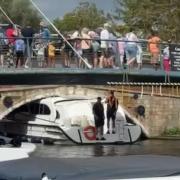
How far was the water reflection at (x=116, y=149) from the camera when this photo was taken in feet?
74.7

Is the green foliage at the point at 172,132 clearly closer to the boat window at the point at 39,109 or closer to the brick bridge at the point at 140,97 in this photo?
the brick bridge at the point at 140,97

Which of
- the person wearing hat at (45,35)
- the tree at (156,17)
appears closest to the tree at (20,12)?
the tree at (156,17)

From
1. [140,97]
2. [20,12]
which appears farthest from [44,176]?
[20,12]

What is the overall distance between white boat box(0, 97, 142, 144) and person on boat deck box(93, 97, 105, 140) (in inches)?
6.2

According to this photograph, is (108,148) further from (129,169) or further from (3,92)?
(129,169)

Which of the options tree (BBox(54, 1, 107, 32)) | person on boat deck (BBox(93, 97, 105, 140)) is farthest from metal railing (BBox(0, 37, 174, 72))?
tree (BBox(54, 1, 107, 32))

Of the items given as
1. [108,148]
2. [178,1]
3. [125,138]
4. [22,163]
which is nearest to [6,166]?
[22,163]

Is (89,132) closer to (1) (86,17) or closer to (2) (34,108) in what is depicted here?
(2) (34,108)

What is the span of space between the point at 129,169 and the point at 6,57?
78.1 ft


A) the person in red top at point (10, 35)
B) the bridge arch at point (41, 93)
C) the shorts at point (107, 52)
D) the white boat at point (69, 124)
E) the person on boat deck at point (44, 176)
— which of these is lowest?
the white boat at point (69, 124)

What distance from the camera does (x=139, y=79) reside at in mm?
29719

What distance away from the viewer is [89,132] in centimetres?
2722

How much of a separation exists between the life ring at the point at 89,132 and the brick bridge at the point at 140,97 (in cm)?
239

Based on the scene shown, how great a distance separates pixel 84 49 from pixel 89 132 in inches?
118
